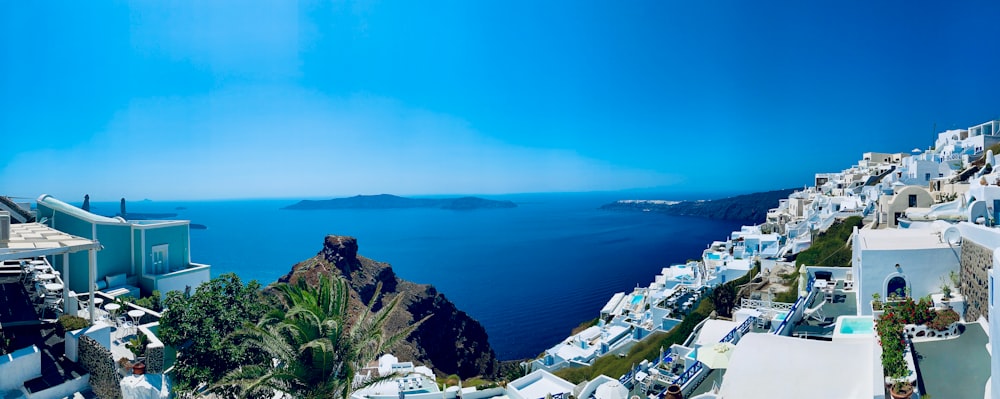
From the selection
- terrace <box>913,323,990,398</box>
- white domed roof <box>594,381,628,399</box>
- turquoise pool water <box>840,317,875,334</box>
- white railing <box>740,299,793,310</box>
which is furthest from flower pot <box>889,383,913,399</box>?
white railing <box>740,299,793,310</box>

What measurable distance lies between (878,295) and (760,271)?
16.4 metres

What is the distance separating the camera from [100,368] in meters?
9.72

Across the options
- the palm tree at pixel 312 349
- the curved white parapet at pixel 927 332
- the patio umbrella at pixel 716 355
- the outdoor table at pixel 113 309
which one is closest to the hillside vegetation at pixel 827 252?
the curved white parapet at pixel 927 332

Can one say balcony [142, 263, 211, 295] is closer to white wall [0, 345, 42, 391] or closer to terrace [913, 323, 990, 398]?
white wall [0, 345, 42, 391]

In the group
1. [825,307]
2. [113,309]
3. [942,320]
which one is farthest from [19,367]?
[825,307]

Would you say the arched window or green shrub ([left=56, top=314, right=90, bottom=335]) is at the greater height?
the arched window

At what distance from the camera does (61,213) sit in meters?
17.8

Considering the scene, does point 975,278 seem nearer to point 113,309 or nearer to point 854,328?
point 854,328

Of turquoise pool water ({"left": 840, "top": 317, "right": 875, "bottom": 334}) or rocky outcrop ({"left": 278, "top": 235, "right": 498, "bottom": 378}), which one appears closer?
turquoise pool water ({"left": 840, "top": 317, "right": 875, "bottom": 334})

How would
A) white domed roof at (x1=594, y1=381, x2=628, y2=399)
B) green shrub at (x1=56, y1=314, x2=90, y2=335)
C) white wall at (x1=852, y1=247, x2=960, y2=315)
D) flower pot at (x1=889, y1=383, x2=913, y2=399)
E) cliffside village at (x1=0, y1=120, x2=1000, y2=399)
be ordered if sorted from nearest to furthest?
flower pot at (x1=889, y1=383, x2=913, y2=399) < cliffside village at (x1=0, y1=120, x2=1000, y2=399) < white domed roof at (x1=594, y1=381, x2=628, y2=399) < white wall at (x1=852, y1=247, x2=960, y2=315) < green shrub at (x1=56, y1=314, x2=90, y2=335)

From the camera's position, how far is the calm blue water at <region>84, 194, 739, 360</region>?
173 ft

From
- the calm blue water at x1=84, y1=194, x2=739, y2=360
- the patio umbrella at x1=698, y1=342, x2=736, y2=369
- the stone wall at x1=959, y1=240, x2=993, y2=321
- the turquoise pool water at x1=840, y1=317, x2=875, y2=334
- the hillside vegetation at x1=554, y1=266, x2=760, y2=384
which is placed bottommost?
the calm blue water at x1=84, y1=194, x2=739, y2=360

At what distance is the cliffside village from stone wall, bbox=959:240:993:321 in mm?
34

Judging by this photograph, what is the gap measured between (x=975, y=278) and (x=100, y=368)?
631 inches
